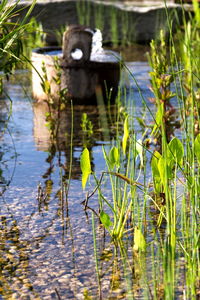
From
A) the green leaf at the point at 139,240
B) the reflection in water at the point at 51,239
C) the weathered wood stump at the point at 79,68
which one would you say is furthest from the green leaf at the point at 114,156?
the weathered wood stump at the point at 79,68

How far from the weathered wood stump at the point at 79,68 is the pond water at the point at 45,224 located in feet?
3.14

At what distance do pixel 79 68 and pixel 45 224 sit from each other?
107 inches

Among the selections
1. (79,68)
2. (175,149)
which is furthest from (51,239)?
(79,68)

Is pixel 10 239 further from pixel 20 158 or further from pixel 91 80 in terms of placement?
pixel 91 80

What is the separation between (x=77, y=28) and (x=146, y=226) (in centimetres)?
290

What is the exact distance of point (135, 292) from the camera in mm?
2049

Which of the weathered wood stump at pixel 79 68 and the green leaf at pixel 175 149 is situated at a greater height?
the weathered wood stump at pixel 79 68

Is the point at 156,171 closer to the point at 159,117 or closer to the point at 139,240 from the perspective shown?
the point at 159,117

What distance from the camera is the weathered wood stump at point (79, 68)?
5148 mm

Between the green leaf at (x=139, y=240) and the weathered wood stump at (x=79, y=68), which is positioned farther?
the weathered wood stump at (x=79, y=68)

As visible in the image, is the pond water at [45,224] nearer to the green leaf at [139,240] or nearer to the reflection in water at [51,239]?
the reflection in water at [51,239]

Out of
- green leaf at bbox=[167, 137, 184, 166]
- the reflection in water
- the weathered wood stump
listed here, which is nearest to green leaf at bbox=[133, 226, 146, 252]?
the reflection in water

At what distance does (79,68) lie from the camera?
17.1 ft

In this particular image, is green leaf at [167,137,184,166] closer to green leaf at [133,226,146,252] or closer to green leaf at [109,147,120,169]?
green leaf at [109,147,120,169]
